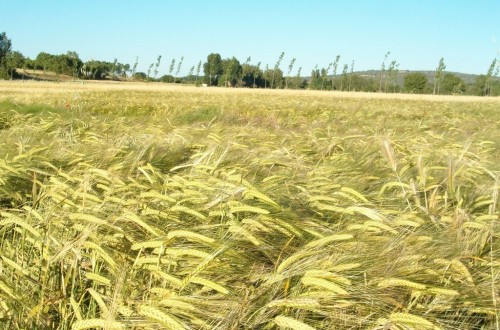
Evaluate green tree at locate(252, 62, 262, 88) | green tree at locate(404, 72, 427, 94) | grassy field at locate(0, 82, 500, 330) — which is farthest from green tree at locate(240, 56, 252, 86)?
grassy field at locate(0, 82, 500, 330)

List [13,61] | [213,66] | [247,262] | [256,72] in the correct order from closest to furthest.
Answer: [247,262] < [13,61] < [256,72] < [213,66]

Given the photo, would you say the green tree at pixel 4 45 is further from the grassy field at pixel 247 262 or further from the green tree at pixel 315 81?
the grassy field at pixel 247 262

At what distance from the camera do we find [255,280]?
1.06 meters

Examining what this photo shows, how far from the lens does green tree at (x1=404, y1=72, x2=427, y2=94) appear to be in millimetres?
95975

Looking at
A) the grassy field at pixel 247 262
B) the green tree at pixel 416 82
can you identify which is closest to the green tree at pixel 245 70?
the green tree at pixel 416 82

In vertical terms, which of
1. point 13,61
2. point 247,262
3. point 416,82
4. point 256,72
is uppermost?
point 256,72

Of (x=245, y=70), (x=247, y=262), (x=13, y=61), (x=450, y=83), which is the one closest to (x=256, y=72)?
(x=245, y=70)

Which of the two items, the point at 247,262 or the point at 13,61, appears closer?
the point at 247,262

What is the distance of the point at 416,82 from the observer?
9675cm

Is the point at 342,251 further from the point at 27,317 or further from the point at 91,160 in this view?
the point at 91,160

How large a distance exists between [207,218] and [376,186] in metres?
1.01

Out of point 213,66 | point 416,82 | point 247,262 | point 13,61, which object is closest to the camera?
point 247,262

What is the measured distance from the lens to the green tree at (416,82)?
96.0 metres

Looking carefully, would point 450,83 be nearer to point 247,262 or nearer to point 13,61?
point 13,61
